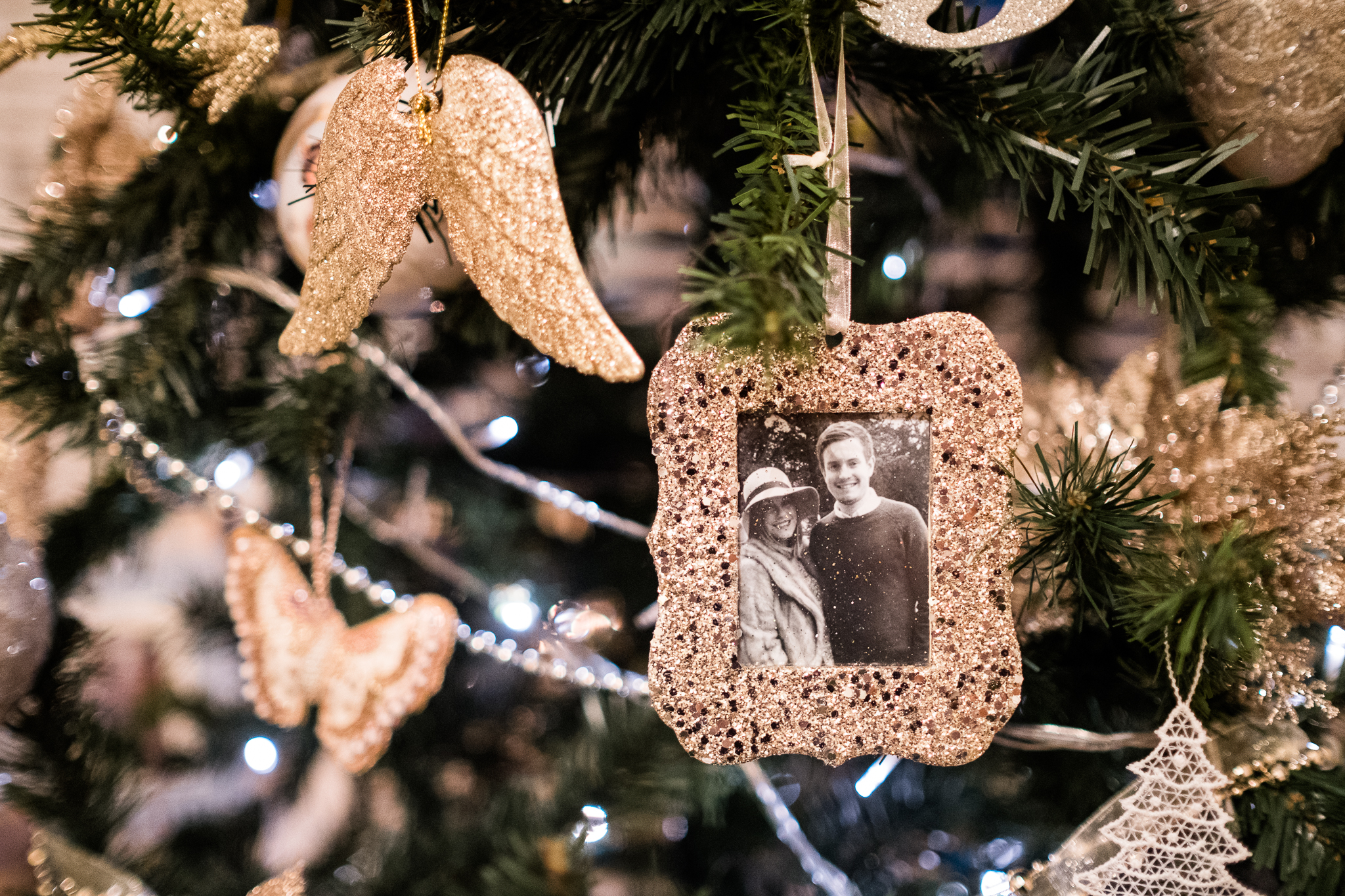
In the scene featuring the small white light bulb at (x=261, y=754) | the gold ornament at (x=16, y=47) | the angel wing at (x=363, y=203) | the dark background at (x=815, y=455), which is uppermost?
the gold ornament at (x=16, y=47)

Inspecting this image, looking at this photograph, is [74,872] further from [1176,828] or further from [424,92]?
[1176,828]

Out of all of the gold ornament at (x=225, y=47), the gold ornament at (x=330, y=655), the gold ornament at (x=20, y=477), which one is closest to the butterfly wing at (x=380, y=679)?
the gold ornament at (x=330, y=655)

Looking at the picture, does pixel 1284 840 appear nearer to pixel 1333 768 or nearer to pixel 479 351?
pixel 1333 768

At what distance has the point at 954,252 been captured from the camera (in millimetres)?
614

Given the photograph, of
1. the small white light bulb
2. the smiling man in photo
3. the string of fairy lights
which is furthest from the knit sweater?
the small white light bulb

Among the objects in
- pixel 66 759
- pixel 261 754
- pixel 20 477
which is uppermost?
pixel 20 477

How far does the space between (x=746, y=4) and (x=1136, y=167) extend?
0.21 meters

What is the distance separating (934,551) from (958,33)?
0.26 m

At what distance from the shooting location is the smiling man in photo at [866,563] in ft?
1.12

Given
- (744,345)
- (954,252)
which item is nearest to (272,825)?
(744,345)

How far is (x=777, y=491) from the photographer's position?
0.34 meters

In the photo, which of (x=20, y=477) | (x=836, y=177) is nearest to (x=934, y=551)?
(x=836, y=177)

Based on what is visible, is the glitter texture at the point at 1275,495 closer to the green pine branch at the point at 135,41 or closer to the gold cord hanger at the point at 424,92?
the gold cord hanger at the point at 424,92

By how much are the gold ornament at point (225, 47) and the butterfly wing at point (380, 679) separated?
1.23 feet
